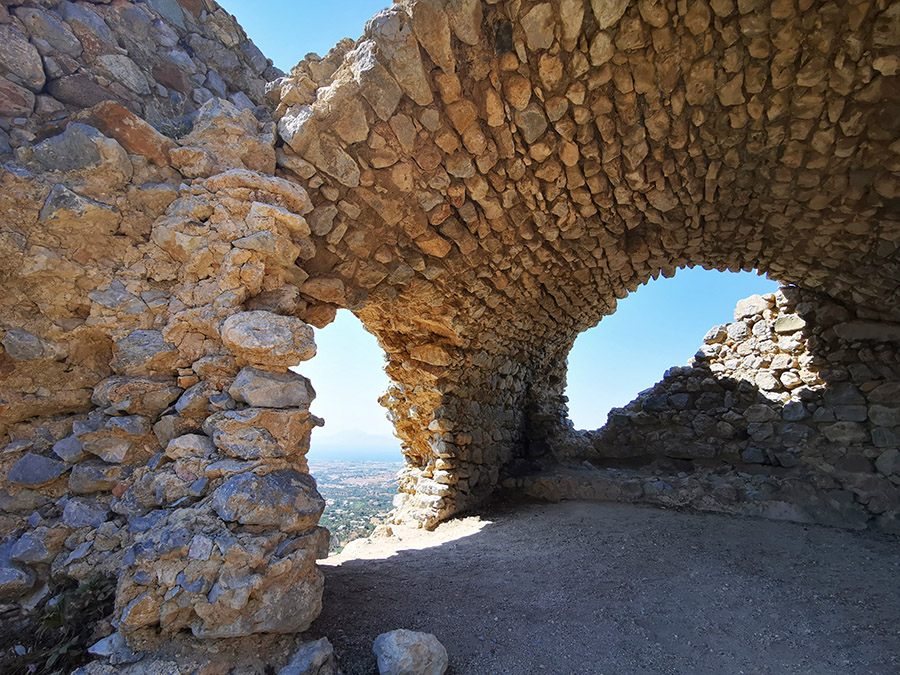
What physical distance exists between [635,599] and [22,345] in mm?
3620

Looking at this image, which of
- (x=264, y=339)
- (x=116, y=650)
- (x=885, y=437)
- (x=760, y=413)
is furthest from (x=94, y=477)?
(x=885, y=437)

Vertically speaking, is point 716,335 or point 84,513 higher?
point 716,335

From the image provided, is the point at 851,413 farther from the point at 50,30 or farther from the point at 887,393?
the point at 50,30

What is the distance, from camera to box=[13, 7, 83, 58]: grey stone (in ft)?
7.09

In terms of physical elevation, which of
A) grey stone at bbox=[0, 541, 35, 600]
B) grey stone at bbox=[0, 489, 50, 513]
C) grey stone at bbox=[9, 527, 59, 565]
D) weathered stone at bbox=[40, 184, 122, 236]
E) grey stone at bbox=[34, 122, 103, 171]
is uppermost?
grey stone at bbox=[34, 122, 103, 171]

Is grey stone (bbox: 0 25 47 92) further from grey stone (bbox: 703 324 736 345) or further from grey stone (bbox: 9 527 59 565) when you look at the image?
grey stone (bbox: 703 324 736 345)

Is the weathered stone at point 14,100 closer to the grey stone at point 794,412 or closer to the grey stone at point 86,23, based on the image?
the grey stone at point 86,23

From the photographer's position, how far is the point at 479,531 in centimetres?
439

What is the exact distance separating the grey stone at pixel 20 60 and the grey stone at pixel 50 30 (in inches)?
2.8

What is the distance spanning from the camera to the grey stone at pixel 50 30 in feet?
7.09

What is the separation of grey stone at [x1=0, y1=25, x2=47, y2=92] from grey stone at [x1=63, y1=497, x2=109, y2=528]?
206 centimetres

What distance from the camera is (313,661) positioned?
1782 millimetres

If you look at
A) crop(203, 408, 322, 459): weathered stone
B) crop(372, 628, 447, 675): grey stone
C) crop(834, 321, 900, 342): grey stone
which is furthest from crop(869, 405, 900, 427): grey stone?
crop(203, 408, 322, 459): weathered stone

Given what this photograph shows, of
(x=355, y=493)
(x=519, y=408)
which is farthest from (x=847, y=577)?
(x=355, y=493)
